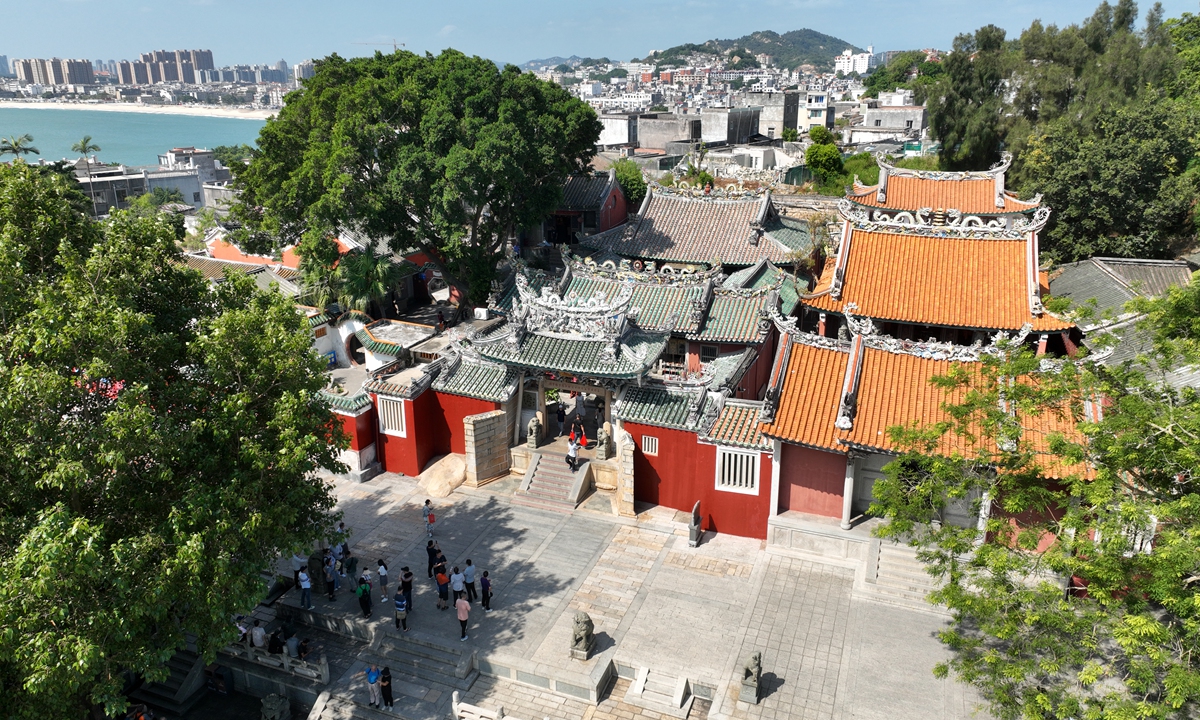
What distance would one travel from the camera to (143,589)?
11.0 m

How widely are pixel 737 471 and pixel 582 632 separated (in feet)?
19.6

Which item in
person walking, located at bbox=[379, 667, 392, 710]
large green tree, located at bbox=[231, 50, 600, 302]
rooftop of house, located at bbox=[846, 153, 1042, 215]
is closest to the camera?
person walking, located at bbox=[379, 667, 392, 710]

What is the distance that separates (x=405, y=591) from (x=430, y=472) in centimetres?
636

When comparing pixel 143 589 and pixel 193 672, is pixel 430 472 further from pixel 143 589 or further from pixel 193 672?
pixel 143 589

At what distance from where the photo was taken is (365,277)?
97.3 ft

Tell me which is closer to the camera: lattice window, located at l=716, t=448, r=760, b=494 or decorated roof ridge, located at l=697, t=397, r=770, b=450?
decorated roof ridge, located at l=697, t=397, r=770, b=450

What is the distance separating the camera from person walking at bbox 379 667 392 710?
594 inches

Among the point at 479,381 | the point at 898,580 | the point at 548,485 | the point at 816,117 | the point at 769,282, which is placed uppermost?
the point at 816,117

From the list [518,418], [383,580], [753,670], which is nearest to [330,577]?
[383,580]

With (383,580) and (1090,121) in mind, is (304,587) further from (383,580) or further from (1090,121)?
(1090,121)

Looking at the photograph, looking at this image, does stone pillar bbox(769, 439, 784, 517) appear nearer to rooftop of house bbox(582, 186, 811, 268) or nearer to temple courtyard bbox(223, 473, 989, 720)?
temple courtyard bbox(223, 473, 989, 720)

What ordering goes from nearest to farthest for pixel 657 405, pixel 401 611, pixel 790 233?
1. pixel 401 611
2. pixel 657 405
3. pixel 790 233

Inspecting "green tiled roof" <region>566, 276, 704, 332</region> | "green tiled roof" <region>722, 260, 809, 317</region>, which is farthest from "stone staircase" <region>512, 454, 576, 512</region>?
"green tiled roof" <region>722, 260, 809, 317</region>

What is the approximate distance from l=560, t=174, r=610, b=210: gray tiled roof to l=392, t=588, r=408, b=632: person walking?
83.7 ft
